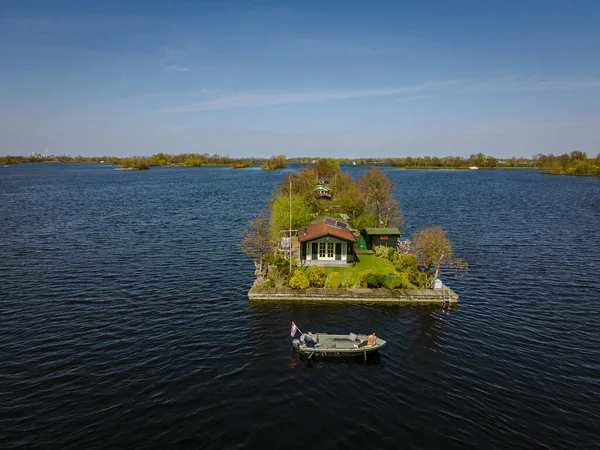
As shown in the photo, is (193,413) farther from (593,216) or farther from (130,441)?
(593,216)

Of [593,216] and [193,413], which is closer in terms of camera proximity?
[193,413]

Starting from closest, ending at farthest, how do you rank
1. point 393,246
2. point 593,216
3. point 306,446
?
1. point 306,446
2. point 393,246
3. point 593,216

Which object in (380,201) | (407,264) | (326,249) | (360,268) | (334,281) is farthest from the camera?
(380,201)

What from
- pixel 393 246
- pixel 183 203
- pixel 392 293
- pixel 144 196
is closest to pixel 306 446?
pixel 392 293

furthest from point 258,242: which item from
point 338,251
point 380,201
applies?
point 380,201

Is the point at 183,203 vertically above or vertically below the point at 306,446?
above

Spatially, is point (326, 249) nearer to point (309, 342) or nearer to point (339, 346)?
point (339, 346)

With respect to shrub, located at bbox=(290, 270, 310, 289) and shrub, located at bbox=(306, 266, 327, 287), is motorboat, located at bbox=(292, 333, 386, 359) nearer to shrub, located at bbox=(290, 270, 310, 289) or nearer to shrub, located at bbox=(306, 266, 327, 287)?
shrub, located at bbox=(290, 270, 310, 289)
